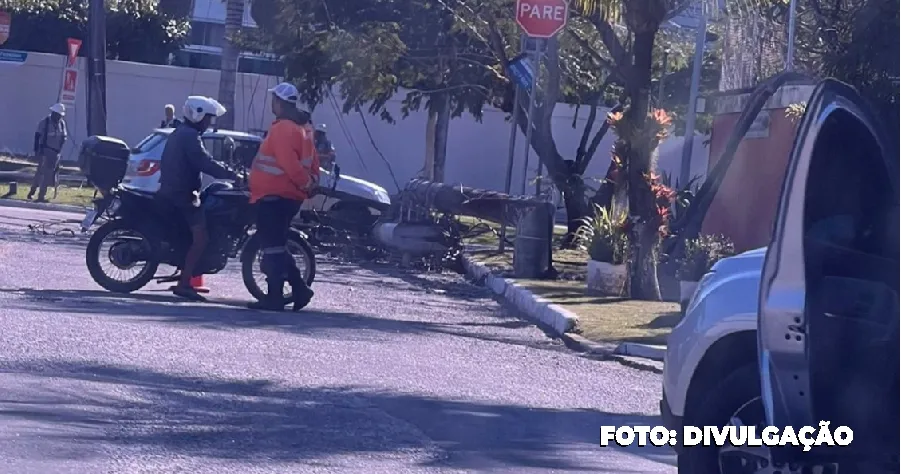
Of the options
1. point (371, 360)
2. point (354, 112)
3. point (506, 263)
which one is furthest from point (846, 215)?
point (354, 112)

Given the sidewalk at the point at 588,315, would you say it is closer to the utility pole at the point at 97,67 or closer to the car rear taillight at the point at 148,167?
the car rear taillight at the point at 148,167

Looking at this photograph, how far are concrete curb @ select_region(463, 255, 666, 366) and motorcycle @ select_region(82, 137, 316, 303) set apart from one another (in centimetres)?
222

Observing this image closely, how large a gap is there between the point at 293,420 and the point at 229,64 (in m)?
24.1

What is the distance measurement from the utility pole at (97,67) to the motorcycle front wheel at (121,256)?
1601 centimetres

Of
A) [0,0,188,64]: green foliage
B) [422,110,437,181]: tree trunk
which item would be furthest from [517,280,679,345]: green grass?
[0,0,188,64]: green foliage

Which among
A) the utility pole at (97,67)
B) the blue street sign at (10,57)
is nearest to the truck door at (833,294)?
the utility pole at (97,67)

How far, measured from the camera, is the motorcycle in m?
12.5

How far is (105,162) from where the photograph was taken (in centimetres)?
1458

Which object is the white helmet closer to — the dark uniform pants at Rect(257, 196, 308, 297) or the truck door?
the dark uniform pants at Rect(257, 196, 308, 297)

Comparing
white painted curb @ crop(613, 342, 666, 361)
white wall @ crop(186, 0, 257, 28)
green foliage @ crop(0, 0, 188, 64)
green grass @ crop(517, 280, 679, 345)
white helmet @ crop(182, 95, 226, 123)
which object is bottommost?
white painted curb @ crop(613, 342, 666, 361)

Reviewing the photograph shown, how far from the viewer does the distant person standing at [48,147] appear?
2373 centimetres

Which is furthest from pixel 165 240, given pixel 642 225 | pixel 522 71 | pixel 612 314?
pixel 522 71

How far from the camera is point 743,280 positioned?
5648 millimetres

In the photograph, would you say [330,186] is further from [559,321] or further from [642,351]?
[642,351]
